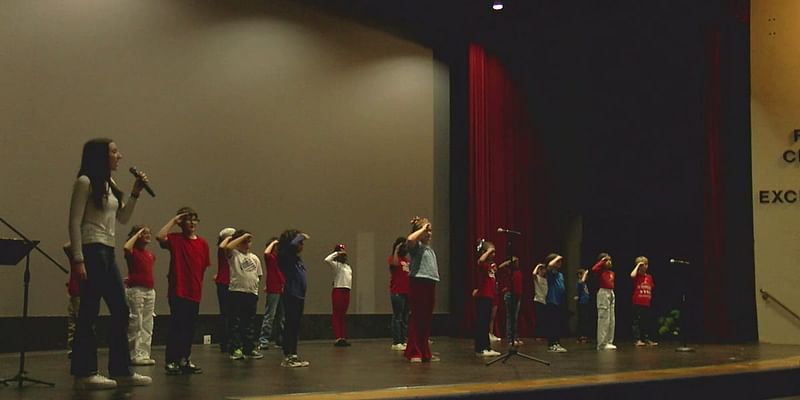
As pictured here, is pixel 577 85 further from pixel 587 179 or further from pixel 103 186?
pixel 103 186

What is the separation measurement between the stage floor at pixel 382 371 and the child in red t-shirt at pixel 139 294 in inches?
23.5

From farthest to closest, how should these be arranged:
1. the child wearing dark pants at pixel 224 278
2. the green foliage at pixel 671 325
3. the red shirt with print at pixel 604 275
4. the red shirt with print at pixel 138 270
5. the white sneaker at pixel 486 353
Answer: the green foliage at pixel 671 325
the red shirt with print at pixel 604 275
the white sneaker at pixel 486 353
the child wearing dark pants at pixel 224 278
the red shirt with print at pixel 138 270

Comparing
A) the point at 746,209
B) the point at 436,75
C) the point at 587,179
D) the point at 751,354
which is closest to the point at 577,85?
the point at 587,179

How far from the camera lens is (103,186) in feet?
19.7

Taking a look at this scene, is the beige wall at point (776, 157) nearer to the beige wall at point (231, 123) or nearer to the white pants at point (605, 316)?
the white pants at point (605, 316)

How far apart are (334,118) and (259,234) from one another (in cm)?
244

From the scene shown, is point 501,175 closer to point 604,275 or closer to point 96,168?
point 604,275

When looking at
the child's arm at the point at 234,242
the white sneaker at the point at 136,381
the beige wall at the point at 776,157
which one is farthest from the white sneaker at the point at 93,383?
the beige wall at the point at 776,157

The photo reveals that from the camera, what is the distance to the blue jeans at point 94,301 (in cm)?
591

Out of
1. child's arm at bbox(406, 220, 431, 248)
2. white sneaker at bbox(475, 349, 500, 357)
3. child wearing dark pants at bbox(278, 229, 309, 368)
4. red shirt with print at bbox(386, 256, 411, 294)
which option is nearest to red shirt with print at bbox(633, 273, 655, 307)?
red shirt with print at bbox(386, 256, 411, 294)

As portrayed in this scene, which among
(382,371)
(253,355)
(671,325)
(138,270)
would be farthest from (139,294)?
(671,325)

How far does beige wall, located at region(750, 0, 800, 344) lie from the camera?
48.6 feet

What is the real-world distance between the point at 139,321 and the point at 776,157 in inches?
419

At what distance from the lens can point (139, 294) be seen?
9.16m
